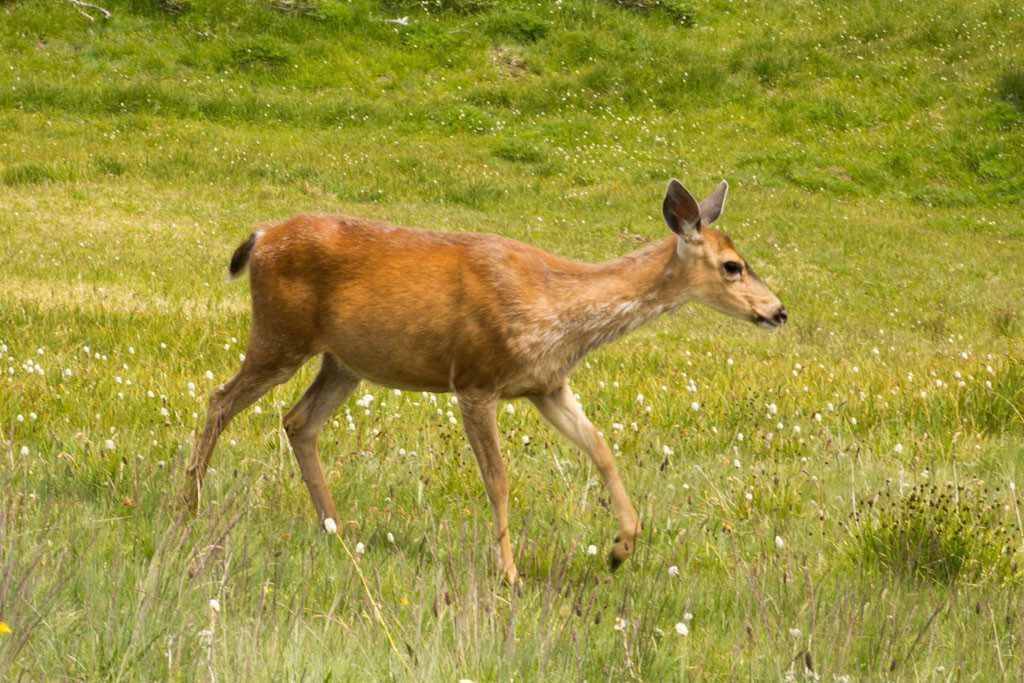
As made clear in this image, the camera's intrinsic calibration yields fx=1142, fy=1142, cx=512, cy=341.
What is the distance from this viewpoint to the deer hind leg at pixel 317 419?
5305 millimetres

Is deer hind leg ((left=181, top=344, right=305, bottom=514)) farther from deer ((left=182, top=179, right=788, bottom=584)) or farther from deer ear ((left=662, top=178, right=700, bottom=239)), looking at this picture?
deer ear ((left=662, top=178, right=700, bottom=239))

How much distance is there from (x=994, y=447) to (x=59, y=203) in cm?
1275

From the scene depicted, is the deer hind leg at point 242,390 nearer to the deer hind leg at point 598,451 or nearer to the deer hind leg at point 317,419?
the deer hind leg at point 317,419

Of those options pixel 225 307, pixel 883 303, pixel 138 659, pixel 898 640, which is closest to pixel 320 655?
pixel 138 659

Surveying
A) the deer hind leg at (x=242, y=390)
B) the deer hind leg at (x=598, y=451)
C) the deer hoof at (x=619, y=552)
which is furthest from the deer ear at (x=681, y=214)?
the deer hind leg at (x=242, y=390)

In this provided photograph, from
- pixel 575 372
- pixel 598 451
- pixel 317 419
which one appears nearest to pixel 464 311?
pixel 598 451

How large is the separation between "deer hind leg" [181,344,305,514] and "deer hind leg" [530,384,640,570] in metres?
1.22

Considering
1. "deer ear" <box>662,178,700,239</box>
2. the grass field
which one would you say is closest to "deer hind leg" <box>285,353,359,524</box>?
the grass field

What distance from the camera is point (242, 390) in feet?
18.1

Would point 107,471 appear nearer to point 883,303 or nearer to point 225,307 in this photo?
point 225,307

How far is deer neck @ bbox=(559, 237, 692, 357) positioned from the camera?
5.14 metres

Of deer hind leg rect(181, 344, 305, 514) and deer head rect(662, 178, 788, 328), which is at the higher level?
deer head rect(662, 178, 788, 328)

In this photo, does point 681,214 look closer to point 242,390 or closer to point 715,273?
point 715,273

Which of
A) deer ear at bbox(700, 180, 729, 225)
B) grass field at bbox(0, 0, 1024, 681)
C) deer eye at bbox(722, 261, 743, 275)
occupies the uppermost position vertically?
deer ear at bbox(700, 180, 729, 225)
